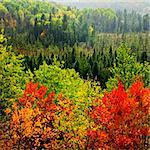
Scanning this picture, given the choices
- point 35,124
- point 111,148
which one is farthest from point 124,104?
point 35,124

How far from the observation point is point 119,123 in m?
42.5

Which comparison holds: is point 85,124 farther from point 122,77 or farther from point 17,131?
point 122,77

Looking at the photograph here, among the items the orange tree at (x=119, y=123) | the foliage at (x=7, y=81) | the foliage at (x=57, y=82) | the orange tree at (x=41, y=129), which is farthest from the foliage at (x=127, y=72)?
the foliage at (x=7, y=81)

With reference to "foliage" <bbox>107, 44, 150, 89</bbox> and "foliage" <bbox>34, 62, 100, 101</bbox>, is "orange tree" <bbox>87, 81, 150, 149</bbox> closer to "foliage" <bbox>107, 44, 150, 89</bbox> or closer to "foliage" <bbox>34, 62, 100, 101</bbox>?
"foliage" <bbox>34, 62, 100, 101</bbox>

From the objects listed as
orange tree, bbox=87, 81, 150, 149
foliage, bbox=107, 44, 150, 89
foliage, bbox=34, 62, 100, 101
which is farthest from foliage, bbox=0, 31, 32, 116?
foliage, bbox=107, 44, 150, 89

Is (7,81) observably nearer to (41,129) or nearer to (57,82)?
(41,129)

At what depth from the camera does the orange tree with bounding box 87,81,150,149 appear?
40500 millimetres

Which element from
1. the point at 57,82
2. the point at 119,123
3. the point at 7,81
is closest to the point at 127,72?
the point at 57,82

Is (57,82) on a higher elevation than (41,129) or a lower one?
higher

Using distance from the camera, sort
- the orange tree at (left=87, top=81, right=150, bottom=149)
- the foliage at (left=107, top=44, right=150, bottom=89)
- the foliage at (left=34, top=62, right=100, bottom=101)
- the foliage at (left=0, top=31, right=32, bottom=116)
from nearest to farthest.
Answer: the orange tree at (left=87, top=81, right=150, bottom=149)
the foliage at (left=0, top=31, right=32, bottom=116)
the foliage at (left=34, top=62, right=100, bottom=101)
the foliage at (left=107, top=44, right=150, bottom=89)

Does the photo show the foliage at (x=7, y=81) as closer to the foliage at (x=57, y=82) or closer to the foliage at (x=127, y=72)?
the foliage at (x=57, y=82)

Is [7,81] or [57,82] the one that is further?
[57,82]

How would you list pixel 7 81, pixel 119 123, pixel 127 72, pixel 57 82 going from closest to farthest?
1. pixel 119 123
2. pixel 7 81
3. pixel 57 82
4. pixel 127 72

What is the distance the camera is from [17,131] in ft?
146
